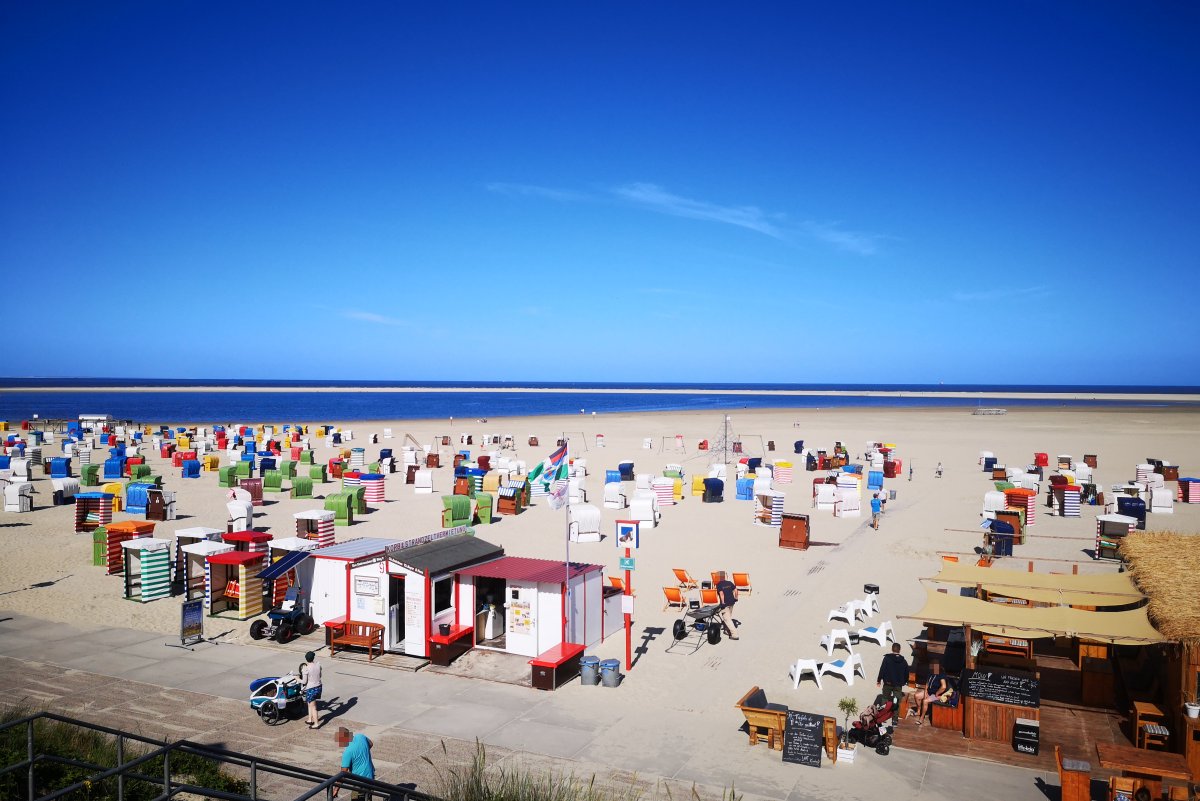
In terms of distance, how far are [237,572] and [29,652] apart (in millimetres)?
4202

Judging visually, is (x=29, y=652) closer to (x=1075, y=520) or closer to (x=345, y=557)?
(x=345, y=557)

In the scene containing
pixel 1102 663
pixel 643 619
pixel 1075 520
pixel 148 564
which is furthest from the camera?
pixel 1075 520

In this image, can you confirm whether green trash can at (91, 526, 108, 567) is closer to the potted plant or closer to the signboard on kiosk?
the signboard on kiosk

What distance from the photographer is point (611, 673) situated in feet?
47.1

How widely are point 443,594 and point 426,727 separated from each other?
4.22 meters

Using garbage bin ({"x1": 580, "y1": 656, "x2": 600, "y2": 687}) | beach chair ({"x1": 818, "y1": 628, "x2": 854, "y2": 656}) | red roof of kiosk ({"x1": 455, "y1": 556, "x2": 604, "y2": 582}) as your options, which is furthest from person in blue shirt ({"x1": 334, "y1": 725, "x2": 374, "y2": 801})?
beach chair ({"x1": 818, "y1": 628, "x2": 854, "y2": 656})

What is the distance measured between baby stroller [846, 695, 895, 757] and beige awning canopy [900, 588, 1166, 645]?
165 centimetres

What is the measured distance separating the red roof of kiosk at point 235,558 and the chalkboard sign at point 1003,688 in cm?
1476

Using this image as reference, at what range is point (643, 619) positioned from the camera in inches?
726

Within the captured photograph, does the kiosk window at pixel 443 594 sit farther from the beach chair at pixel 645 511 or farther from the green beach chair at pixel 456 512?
the beach chair at pixel 645 511

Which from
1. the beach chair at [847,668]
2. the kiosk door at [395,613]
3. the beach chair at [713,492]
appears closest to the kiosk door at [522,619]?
the kiosk door at [395,613]

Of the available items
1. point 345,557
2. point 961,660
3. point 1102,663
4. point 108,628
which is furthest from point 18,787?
point 1102,663

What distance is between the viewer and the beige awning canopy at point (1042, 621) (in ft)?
39.1

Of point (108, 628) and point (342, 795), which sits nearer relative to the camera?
point (342, 795)
